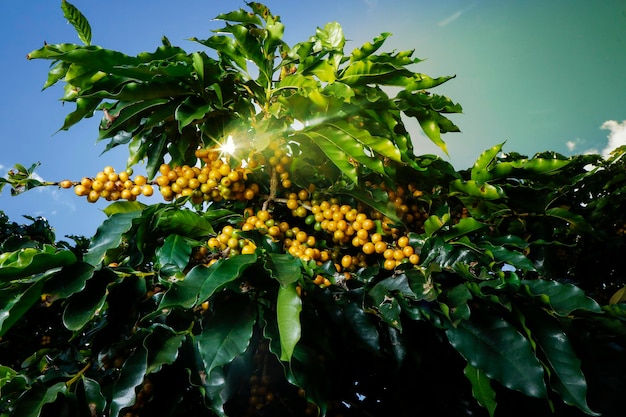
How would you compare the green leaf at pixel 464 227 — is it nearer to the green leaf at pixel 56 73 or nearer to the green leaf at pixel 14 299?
the green leaf at pixel 14 299

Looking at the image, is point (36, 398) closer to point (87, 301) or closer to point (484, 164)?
point (87, 301)

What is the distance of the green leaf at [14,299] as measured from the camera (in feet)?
3.06

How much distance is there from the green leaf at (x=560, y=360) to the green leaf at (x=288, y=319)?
2.04 feet

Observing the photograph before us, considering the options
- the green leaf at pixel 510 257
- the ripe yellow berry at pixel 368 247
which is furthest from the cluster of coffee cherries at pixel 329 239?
the green leaf at pixel 510 257

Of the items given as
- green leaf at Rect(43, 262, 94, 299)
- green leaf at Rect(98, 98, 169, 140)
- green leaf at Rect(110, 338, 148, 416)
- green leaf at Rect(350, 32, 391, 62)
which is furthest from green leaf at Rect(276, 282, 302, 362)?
green leaf at Rect(350, 32, 391, 62)

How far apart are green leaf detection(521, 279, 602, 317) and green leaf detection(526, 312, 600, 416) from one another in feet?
0.17

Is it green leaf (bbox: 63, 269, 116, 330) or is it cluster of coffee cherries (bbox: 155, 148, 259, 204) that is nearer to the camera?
green leaf (bbox: 63, 269, 116, 330)

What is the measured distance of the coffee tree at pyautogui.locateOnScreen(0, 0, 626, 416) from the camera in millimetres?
988

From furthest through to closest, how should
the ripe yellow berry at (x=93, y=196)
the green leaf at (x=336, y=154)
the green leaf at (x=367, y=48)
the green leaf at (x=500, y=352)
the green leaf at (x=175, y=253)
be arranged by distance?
the green leaf at (x=367, y=48) < the ripe yellow berry at (x=93, y=196) < the green leaf at (x=336, y=154) < the green leaf at (x=175, y=253) < the green leaf at (x=500, y=352)

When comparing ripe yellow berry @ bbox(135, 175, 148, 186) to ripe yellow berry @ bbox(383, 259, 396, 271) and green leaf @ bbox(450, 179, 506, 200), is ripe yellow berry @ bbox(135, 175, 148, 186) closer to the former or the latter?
ripe yellow berry @ bbox(383, 259, 396, 271)

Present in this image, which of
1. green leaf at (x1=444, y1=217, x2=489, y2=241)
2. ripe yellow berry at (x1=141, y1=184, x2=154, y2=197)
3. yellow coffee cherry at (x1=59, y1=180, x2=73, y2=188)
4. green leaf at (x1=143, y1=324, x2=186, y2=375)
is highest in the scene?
green leaf at (x1=444, y1=217, x2=489, y2=241)

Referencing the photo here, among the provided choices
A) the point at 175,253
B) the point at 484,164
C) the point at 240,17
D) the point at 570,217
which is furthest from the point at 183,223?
the point at 570,217

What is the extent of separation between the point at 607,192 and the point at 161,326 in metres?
3.22

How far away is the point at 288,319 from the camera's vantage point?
860 millimetres
